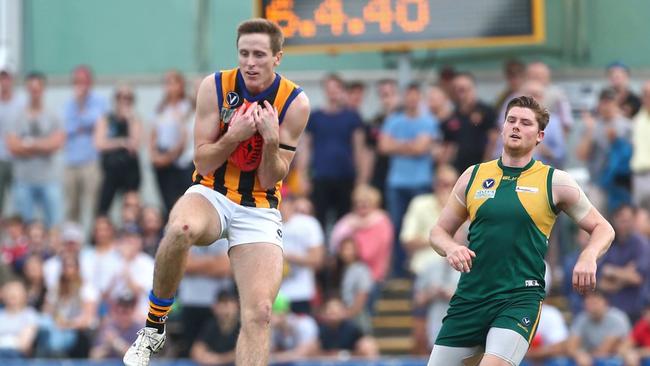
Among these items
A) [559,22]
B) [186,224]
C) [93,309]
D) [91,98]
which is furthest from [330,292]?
[186,224]

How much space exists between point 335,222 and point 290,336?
265cm

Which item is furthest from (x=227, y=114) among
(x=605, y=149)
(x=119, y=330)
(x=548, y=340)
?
(x=605, y=149)

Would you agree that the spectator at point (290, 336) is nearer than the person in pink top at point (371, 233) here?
Yes

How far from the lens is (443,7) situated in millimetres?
17516

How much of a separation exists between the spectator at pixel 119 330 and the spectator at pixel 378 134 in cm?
361

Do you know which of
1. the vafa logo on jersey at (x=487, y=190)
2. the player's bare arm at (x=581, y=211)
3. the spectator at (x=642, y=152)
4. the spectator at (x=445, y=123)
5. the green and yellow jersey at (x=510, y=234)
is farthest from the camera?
the spectator at (x=445, y=123)

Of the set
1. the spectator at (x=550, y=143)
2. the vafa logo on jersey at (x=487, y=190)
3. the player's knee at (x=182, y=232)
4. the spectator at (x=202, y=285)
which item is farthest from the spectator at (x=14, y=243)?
the vafa logo on jersey at (x=487, y=190)

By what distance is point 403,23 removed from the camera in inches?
692

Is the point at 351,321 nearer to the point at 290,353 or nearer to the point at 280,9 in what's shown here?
the point at 290,353

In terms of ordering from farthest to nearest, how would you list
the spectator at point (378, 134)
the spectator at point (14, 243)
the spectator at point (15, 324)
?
the spectator at point (14, 243) < the spectator at point (378, 134) < the spectator at point (15, 324)

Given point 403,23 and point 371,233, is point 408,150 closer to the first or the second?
point 371,233

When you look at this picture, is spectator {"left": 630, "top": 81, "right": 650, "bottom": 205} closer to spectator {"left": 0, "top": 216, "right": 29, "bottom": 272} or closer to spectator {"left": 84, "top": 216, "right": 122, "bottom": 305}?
spectator {"left": 84, "top": 216, "right": 122, "bottom": 305}

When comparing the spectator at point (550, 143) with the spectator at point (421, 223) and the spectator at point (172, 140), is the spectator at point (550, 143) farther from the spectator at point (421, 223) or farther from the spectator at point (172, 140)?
the spectator at point (172, 140)

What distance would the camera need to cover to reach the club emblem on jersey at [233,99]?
9797 millimetres
